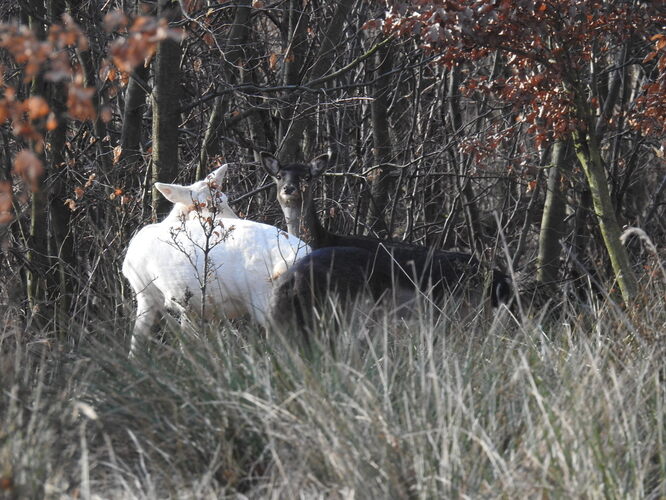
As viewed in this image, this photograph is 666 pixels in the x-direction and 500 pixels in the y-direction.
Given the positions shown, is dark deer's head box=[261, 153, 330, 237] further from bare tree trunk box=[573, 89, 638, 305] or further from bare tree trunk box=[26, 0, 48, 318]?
bare tree trunk box=[573, 89, 638, 305]

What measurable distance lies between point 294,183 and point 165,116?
142cm

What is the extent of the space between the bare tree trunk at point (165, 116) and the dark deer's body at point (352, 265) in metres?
1.04

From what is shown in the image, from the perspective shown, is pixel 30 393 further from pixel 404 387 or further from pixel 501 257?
pixel 501 257

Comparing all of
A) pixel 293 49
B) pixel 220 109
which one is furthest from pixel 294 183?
pixel 293 49

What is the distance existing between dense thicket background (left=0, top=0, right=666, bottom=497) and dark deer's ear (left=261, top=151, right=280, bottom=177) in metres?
0.36

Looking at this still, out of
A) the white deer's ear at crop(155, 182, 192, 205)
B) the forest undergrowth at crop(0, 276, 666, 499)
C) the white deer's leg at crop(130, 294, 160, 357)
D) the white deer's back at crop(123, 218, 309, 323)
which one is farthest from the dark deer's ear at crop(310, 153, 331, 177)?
the forest undergrowth at crop(0, 276, 666, 499)

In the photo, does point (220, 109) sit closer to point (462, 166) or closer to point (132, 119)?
point (132, 119)

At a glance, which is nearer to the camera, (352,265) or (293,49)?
(352,265)

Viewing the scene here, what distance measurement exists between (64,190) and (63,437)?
6.60m

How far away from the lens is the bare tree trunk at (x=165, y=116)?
9.02 metres

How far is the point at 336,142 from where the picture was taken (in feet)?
37.7

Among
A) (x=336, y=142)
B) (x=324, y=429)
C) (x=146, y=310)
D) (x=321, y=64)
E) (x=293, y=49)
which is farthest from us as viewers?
(x=336, y=142)

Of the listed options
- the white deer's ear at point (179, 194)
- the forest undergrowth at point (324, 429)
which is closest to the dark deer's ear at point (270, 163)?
the white deer's ear at point (179, 194)

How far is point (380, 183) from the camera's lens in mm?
12266
